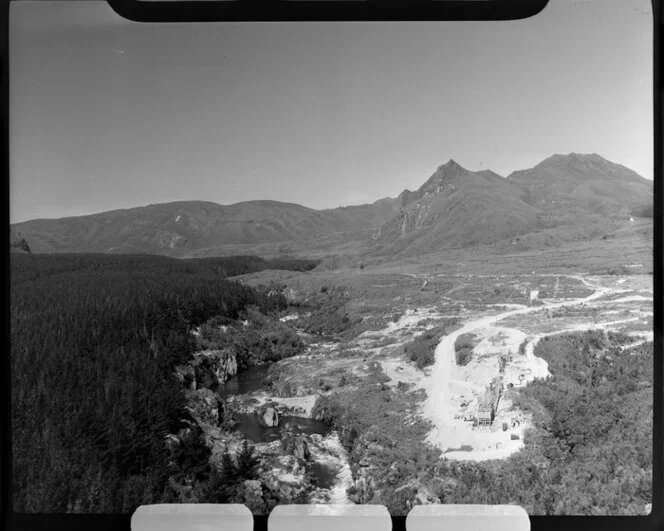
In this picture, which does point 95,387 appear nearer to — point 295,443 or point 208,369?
point 208,369

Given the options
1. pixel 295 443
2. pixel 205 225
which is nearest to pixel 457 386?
pixel 295 443

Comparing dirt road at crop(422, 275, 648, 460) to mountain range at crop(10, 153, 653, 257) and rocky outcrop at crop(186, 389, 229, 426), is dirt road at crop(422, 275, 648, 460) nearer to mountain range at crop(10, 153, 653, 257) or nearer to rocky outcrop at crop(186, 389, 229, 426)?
mountain range at crop(10, 153, 653, 257)

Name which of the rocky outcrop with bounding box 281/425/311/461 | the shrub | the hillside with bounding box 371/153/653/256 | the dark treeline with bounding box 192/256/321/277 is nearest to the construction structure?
the shrub

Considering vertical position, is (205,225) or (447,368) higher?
(205,225)

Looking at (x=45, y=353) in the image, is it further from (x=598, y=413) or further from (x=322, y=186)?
(x=598, y=413)

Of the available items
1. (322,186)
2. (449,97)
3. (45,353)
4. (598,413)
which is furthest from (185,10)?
(598,413)

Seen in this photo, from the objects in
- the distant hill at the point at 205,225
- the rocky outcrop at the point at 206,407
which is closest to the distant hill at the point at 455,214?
the distant hill at the point at 205,225
